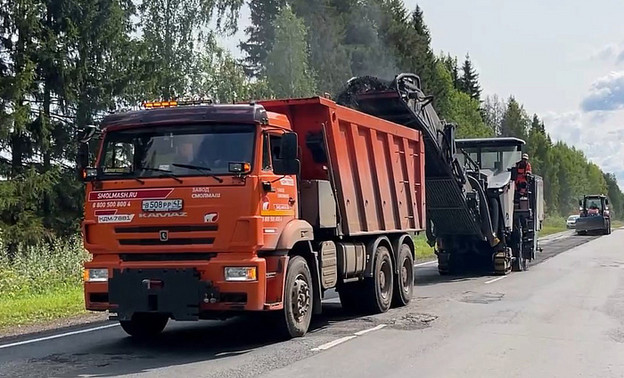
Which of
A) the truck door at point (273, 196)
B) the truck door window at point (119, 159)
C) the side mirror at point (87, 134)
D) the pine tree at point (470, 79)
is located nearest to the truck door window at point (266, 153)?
the truck door at point (273, 196)

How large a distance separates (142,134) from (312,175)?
246 centimetres

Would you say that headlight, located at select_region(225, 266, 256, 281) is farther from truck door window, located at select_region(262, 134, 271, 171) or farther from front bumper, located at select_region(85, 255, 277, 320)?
truck door window, located at select_region(262, 134, 271, 171)

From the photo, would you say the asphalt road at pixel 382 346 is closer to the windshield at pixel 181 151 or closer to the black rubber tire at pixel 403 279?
the black rubber tire at pixel 403 279

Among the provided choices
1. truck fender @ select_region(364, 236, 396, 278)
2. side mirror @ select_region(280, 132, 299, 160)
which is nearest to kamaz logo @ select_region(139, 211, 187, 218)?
side mirror @ select_region(280, 132, 299, 160)

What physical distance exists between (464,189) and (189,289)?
10324mm

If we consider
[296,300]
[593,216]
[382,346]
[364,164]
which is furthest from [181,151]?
[593,216]

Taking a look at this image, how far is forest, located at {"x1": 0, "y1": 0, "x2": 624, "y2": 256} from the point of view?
2333 cm

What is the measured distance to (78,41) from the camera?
24.9m

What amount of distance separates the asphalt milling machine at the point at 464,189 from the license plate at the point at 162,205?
6.95 metres

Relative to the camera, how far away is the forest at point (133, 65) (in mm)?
23328

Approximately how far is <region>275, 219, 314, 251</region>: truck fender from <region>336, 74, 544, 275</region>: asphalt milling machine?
19.0 feet

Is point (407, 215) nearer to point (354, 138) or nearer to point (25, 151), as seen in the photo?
point (354, 138)

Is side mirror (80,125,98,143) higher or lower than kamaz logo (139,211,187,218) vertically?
higher

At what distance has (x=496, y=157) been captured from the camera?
2159 cm
